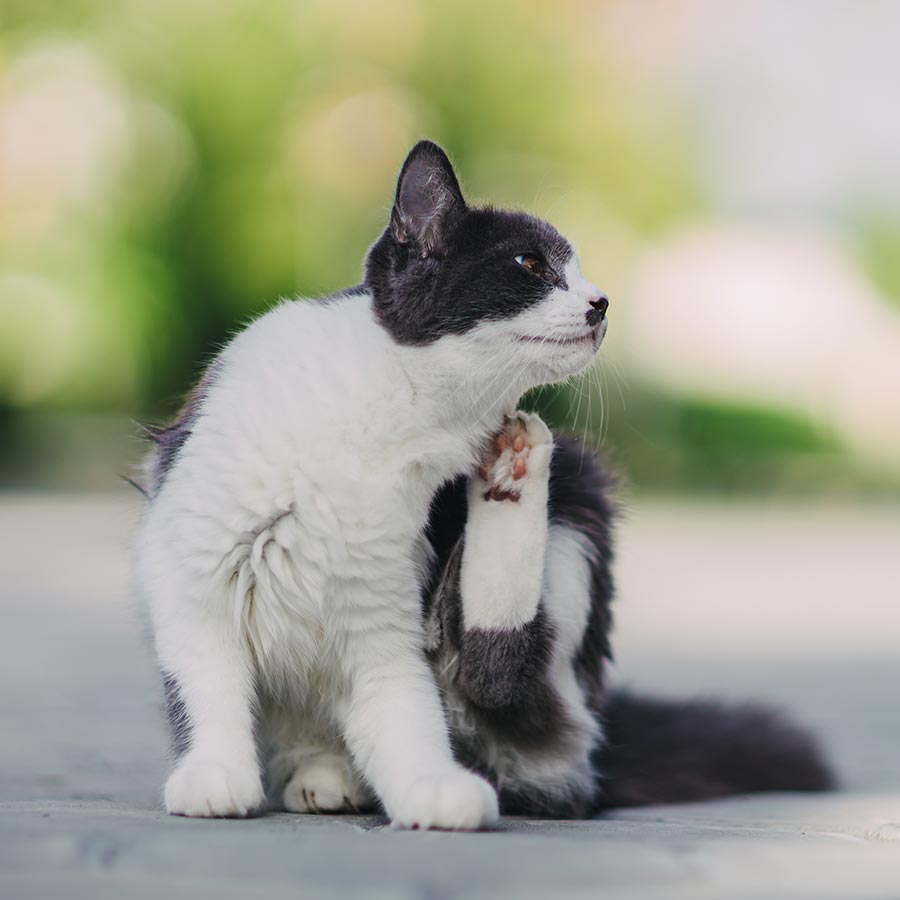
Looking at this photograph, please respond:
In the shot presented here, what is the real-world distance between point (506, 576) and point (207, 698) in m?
0.52

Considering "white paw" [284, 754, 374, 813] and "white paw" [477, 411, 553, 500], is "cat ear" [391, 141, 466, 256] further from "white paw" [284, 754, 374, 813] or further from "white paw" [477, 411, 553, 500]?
"white paw" [284, 754, 374, 813]

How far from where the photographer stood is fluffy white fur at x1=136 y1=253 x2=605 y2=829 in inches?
81.4

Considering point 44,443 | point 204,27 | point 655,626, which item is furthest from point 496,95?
point 655,626

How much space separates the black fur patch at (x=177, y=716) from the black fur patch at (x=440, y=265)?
2.18 ft

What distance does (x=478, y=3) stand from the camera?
40.7 feet

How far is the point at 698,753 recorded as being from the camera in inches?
107

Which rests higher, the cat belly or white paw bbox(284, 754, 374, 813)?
the cat belly

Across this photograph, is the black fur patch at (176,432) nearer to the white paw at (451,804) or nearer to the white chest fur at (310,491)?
the white chest fur at (310,491)

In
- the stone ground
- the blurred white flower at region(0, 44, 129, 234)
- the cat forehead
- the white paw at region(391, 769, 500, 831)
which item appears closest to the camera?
the stone ground

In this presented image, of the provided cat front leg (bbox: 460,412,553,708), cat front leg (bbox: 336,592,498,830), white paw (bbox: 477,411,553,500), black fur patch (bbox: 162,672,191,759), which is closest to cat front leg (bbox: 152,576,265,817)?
black fur patch (bbox: 162,672,191,759)

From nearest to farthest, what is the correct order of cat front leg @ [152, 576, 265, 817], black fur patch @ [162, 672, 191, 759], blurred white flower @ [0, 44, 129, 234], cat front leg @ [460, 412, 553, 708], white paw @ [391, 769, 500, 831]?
white paw @ [391, 769, 500, 831] < cat front leg @ [152, 576, 265, 817] < black fur patch @ [162, 672, 191, 759] < cat front leg @ [460, 412, 553, 708] < blurred white flower @ [0, 44, 129, 234]

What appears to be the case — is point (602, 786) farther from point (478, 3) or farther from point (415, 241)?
point (478, 3)

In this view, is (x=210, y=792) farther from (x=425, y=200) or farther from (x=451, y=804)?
(x=425, y=200)

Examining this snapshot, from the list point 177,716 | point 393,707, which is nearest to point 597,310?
point 393,707
